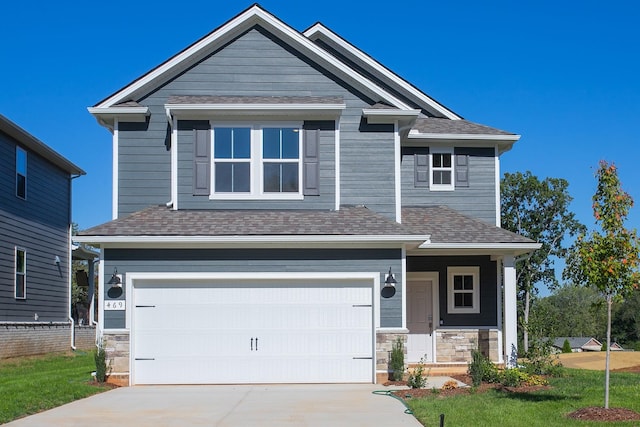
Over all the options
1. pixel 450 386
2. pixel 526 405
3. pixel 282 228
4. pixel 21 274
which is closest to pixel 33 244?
pixel 21 274

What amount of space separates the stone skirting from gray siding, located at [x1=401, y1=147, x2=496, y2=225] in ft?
28.0

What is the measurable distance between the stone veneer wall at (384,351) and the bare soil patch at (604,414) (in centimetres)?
531

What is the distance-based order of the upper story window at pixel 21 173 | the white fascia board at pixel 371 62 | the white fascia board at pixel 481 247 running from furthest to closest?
the upper story window at pixel 21 173 → the white fascia board at pixel 371 62 → the white fascia board at pixel 481 247

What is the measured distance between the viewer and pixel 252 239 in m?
16.0

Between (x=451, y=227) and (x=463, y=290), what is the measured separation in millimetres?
1804

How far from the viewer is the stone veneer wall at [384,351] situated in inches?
642

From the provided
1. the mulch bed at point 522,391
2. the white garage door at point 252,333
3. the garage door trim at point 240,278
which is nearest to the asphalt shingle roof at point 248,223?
the garage door trim at point 240,278

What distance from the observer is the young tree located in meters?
11.6

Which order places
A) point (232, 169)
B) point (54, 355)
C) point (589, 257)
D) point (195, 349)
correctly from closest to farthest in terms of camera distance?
point (589, 257) → point (195, 349) → point (232, 169) → point (54, 355)

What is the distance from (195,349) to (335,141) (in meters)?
5.45

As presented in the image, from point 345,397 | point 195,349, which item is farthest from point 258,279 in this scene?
point 345,397

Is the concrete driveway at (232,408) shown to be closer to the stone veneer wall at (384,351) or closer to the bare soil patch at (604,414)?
the stone veneer wall at (384,351)

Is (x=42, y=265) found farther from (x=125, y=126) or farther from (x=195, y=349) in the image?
(x=195, y=349)

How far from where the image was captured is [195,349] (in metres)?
16.3
